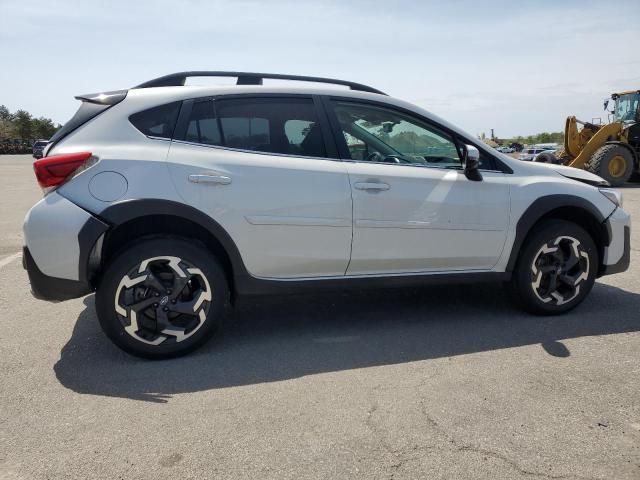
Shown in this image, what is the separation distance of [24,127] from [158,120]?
78.0m

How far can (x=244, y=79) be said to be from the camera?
149 inches

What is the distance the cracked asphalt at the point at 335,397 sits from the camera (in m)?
2.36

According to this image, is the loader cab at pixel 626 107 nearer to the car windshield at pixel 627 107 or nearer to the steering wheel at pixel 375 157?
the car windshield at pixel 627 107

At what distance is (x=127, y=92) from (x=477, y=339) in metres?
2.95

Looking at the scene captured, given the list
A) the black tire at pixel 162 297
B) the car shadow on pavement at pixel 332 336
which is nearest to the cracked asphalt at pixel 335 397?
the car shadow on pavement at pixel 332 336

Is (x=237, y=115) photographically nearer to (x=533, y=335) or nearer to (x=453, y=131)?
(x=453, y=131)

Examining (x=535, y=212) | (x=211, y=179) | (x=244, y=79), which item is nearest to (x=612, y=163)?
(x=535, y=212)

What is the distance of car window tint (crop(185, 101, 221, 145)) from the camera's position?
3.48 meters

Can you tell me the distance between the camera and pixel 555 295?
4.22 meters

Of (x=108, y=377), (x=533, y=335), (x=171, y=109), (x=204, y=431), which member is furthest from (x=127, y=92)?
(x=533, y=335)

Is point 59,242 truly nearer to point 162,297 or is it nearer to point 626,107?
point 162,297

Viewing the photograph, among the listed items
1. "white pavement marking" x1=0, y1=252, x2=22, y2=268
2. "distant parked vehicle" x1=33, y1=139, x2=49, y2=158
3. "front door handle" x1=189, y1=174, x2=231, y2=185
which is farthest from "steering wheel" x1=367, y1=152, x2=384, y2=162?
"white pavement marking" x1=0, y1=252, x2=22, y2=268

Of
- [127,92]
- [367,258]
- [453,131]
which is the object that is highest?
[127,92]

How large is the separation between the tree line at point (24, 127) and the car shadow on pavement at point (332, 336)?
236 ft
